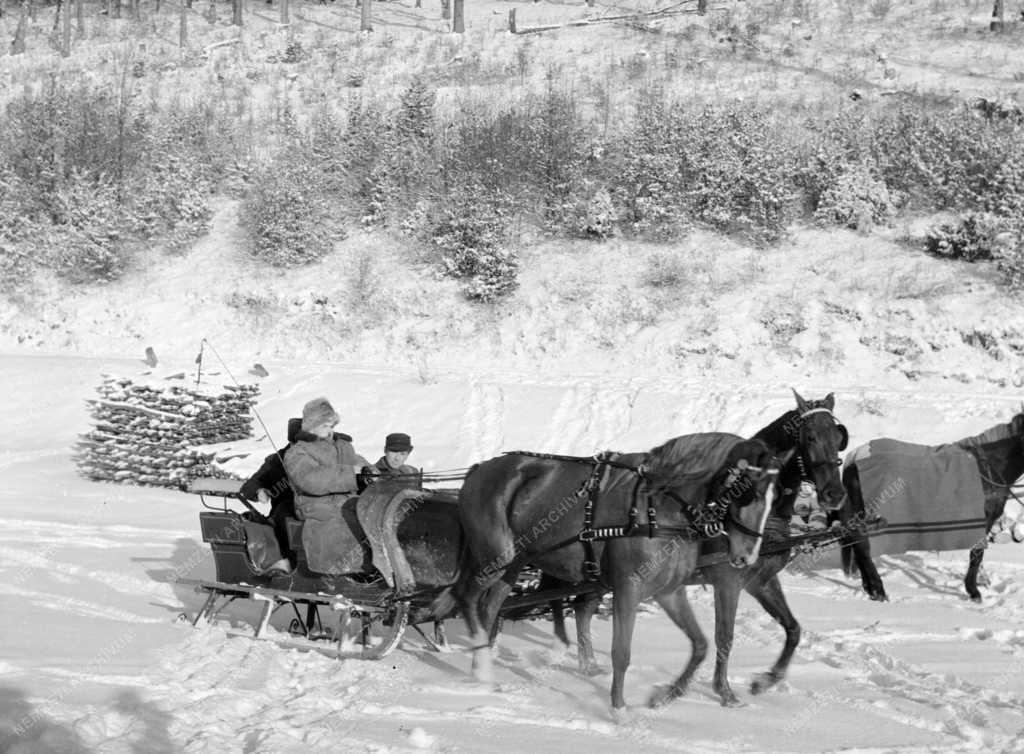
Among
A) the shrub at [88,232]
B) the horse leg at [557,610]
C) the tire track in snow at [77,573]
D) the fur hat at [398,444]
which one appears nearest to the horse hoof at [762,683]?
the horse leg at [557,610]

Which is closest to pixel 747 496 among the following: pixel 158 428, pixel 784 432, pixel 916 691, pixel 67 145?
pixel 784 432

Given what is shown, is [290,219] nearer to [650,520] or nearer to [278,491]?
[278,491]

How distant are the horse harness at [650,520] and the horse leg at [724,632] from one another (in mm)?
475

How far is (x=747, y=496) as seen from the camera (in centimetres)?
570

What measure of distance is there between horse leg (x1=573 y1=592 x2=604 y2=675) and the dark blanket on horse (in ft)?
10.4

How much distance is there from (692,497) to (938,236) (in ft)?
56.1

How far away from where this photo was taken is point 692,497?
19.3 ft

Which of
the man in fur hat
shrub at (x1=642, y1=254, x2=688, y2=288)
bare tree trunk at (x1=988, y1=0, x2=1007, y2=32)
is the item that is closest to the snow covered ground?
the man in fur hat

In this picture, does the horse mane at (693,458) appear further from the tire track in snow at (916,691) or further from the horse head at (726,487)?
the tire track in snow at (916,691)

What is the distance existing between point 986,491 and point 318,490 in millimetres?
5965

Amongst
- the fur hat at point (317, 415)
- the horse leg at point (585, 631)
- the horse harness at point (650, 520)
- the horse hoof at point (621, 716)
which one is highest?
the fur hat at point (317, 415)

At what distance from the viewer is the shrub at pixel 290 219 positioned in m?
25.0

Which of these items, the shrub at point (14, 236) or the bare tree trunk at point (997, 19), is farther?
the bare tree trunk at point (997, 19)

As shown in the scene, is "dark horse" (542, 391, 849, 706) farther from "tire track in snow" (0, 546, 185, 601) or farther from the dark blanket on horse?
"tire track in snow" (0, 546, 185, 601)
